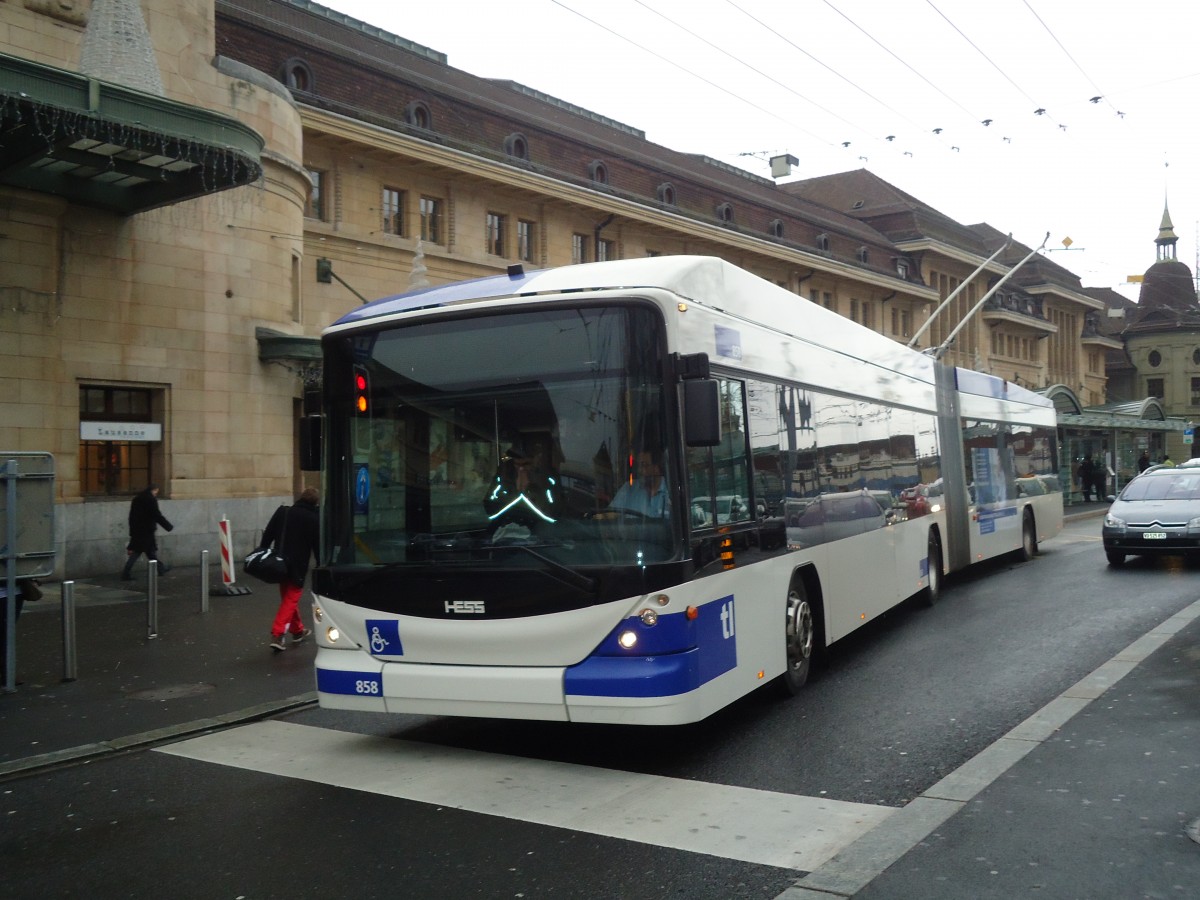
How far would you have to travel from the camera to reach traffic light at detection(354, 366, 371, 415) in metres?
7.37

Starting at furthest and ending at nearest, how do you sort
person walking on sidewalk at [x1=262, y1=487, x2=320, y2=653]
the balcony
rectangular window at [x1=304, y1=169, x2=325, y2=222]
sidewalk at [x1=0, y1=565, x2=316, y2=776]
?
rectangular window at [x1=304, y1=169, x2=325, y2=222], the balcony, person walking on sidewalk at [x1=262, y1=487, x2=320, y2=653], sidewalk at [x1=0, y1=565, x2=316, y2=776]

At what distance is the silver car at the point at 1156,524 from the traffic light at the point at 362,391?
14542 mm

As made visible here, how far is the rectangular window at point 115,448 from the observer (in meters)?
19.8

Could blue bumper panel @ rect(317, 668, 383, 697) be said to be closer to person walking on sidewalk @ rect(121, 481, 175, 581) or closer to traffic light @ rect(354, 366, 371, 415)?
traffic light @ rect(354, 366, 371, 415)

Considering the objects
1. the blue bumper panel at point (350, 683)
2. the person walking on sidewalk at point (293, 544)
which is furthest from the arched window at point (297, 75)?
the blue bumper panel at point (350, 683)

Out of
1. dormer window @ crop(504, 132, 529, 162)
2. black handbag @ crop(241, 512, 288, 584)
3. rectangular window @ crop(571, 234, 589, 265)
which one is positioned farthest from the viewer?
rectangular window @ crop(571, 234, 589, 265)

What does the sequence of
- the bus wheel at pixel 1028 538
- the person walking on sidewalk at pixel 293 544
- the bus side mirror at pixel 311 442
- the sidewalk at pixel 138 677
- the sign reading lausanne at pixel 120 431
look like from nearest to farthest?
the bus side mirror at pixel 311 442
the sidewalk at pixel 138 677
the person walking on sidewalk at pixel 293 544
the sign reading lausanne at pixel 120 431
the bus wheel at pixel 1028 538

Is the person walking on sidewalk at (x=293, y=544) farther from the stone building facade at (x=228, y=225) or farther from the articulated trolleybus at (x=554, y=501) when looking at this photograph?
the stone building facade at (x=228, y=225)

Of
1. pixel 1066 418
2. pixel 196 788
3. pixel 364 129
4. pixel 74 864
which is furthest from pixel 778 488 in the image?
pixel 1066 418

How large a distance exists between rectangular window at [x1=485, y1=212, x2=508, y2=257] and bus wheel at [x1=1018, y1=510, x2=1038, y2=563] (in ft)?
55.8

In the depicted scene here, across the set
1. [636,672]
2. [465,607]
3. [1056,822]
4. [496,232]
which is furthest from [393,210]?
[1056,822]

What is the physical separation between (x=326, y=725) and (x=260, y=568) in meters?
3.33

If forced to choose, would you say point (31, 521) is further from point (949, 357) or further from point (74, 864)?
point (949, 357)

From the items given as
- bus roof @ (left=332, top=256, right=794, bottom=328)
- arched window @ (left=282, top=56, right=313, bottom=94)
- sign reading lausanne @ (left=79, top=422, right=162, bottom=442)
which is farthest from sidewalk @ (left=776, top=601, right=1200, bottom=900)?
arched window @ (left=282, top=56, right=313, bottom=94)
